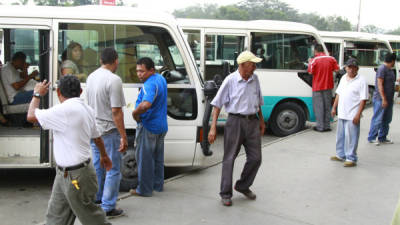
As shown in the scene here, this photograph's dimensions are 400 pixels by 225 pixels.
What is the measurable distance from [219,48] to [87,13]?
186 inches

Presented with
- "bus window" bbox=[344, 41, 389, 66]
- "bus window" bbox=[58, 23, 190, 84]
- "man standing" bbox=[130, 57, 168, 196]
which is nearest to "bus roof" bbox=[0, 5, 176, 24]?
"bus window" bbox=[58, 23, 190, 84]

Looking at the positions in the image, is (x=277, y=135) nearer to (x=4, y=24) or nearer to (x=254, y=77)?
(x=254, y=77)

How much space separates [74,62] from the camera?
19.0 ft

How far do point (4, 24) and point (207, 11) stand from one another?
33.7 metres

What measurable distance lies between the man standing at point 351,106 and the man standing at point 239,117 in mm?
2309

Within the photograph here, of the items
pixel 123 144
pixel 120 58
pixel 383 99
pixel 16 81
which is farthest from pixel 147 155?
pixel 383 99

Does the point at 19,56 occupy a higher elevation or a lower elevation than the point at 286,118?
higher

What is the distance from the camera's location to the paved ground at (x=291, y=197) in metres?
4.92

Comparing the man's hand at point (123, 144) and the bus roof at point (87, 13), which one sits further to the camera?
the bus roof at point (87, 13)

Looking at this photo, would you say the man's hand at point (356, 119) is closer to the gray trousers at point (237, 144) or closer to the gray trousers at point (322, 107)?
the gray trousers at point (237, 144)

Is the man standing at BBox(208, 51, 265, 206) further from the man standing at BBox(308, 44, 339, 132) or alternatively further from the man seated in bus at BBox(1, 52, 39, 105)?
the man standing at BBox(308, 44, 339, 132)

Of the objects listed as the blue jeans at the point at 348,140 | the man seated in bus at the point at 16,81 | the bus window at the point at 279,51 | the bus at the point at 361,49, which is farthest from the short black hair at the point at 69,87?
the bus at the point at 361,49

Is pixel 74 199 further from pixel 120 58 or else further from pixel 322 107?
pixel 322 107

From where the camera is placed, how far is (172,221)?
15.7 feet
